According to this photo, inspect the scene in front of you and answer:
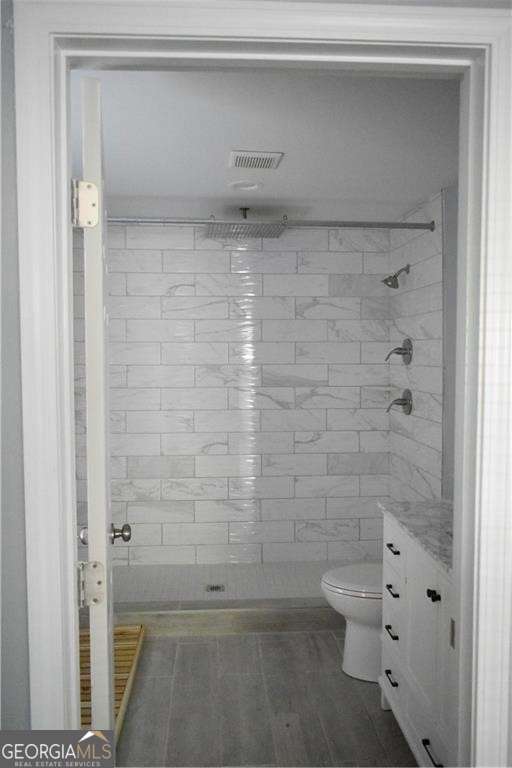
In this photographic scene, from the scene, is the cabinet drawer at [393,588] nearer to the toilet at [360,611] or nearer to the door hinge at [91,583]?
the toilet at [360,611]

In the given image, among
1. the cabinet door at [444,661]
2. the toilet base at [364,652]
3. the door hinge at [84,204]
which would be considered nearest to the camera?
the door hinge at [84,204]

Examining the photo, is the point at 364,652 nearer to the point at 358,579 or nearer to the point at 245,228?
the point at 358,579

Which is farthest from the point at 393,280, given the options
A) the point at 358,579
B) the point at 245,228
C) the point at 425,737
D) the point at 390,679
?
the point at 425,737

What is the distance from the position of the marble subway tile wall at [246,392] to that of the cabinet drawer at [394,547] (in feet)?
6.33

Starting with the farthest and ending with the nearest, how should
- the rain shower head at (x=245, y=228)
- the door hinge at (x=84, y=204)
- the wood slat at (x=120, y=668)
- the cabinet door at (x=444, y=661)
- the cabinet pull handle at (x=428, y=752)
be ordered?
the rain shower head at (x=245, y=228)
the wood slat at (x=120, y=668)
the cabinet pull handle at (x=428, y=752)
the cabinet door at (x=444, y=661)
the door hinge at (x=84, y=204)

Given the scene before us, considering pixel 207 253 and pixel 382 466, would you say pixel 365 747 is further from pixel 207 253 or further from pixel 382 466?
pixel 207 253

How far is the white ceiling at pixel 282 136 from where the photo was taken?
2223 mm

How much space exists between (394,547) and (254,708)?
102cm

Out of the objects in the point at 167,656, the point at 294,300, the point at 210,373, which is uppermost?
the point at 294,300

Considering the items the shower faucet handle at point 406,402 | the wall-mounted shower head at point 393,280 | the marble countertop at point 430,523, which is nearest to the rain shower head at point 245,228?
the wall-mounted shower head at point 393,280

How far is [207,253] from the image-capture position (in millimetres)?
4555

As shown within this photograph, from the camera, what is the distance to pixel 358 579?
10.2 ft

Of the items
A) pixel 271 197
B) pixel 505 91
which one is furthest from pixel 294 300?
pixel 505 91

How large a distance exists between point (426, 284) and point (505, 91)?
270 cm
